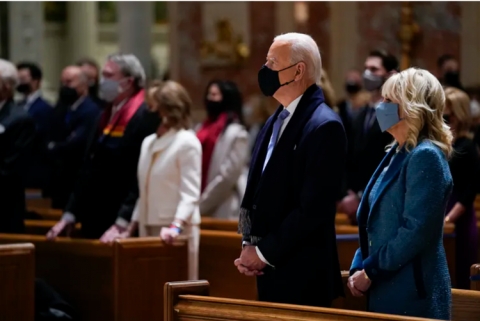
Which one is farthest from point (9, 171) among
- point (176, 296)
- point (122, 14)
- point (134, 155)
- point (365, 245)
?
point (122, 14)

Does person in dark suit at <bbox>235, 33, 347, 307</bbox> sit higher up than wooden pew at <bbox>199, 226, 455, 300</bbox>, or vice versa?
person in dark suit at <bbox>235, 33, 347, 307</bbox>

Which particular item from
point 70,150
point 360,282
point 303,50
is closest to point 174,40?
point 70,150

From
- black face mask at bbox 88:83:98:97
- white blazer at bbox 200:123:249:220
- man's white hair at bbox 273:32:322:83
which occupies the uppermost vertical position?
man's white hair at bbox 273:32:322:83

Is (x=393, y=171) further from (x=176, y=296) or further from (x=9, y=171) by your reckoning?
(x=9, y=171)

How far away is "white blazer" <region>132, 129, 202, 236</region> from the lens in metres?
6.27

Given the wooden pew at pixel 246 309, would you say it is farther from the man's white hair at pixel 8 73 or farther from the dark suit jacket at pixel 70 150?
the dark suit jacket at pixel 70 150

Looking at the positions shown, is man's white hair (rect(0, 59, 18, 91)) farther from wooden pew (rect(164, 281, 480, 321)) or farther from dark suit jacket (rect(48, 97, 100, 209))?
wooden pew (rect(164, 281, 480, 321))

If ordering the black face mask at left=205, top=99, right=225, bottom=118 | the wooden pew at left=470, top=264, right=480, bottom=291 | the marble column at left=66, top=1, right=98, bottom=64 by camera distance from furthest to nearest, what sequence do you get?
the marble column at left=66, top=1, right=98, bottom=64 → the black face mask at left=205, top=99, right=225, bottom=118 → the wooden pew at left=470, top=264, right=480, bottom=291

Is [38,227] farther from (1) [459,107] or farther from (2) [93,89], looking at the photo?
(2) [93,89]

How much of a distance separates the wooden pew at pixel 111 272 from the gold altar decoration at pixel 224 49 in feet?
26.3

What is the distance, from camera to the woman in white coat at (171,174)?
6.27 meters

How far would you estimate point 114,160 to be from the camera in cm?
665

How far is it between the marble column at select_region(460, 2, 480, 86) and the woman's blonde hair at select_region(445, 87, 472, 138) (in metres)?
6.89

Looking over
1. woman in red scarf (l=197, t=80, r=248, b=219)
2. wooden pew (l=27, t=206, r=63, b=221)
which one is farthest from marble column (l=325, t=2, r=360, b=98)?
wooden pew (l=27, t=206, r=63, b=221)
